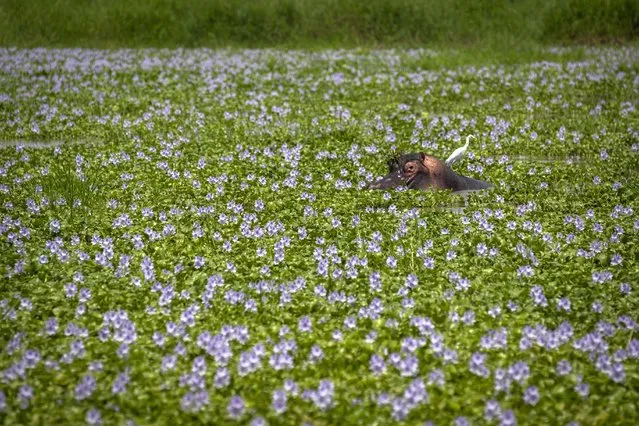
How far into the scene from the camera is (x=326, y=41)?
21781 millimetres

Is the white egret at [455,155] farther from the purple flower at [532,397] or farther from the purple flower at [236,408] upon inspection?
the purple flower at [236,408]

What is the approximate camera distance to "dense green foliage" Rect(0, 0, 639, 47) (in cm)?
2122

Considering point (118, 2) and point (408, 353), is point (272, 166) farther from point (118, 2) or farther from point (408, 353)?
point (118, 2)

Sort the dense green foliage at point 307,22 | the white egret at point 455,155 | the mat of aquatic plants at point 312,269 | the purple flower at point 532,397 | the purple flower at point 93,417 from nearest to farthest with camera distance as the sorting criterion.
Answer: the purple flower at point 93,417 → the purple flower at point 532,397 → the mat of aquatic plants at point 312,269 → the white egret at point 455,155 → the dense green foliage at point 307,22

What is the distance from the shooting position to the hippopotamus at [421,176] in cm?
830

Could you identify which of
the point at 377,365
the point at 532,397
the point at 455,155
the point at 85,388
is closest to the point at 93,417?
the point at 85,388

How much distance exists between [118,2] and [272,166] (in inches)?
605

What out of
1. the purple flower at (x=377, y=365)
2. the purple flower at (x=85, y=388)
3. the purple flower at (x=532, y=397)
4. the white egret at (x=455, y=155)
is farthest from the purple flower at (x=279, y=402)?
the white egret at (x=455, y=155)

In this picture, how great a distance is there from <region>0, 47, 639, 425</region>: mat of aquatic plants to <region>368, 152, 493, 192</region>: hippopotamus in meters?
0.27

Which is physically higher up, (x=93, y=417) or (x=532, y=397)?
(x=93, y=417)

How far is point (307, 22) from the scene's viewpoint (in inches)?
870

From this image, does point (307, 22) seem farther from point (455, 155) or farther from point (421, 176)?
point (421, 176)

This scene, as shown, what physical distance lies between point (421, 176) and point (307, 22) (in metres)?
14.6

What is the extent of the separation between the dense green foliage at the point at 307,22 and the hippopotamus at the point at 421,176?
13.2 meters
